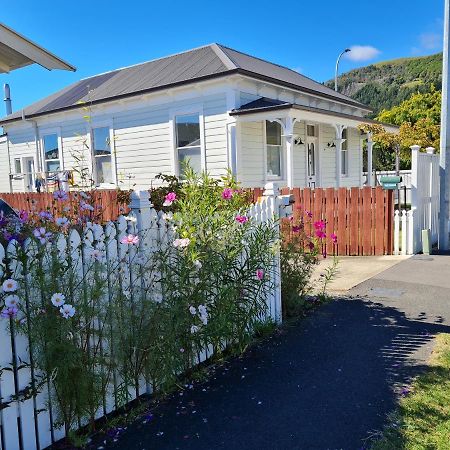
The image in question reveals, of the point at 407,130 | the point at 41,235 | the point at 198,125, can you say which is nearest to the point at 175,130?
the point at 198,125

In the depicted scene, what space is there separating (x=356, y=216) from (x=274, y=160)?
4615mm

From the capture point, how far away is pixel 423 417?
298 centimetres

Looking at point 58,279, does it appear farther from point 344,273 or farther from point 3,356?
point 344,273

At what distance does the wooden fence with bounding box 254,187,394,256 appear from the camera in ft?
28.8

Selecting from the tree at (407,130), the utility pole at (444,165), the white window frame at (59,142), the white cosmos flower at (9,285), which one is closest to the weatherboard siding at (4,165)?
the white window frame at (59,142)

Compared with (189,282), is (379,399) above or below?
below

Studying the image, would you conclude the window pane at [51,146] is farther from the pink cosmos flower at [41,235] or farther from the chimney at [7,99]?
the pink cosmos flower at [41,235]

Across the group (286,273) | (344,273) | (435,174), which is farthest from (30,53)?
(435,174)

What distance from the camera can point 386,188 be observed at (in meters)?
8.66

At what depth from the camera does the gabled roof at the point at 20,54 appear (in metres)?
4.79

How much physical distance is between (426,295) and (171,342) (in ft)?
13.8

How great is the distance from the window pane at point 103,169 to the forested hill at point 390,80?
48846 millimetres

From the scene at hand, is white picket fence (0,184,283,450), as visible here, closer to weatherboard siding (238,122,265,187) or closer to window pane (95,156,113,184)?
weatherboard siding (238,122,265,187)

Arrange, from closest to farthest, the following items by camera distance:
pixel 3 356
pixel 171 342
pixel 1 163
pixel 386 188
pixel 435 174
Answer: pixel 3 356 → pixel 171 342 → pixel 386 188 → pixel 435 174 → pixel 1 163
